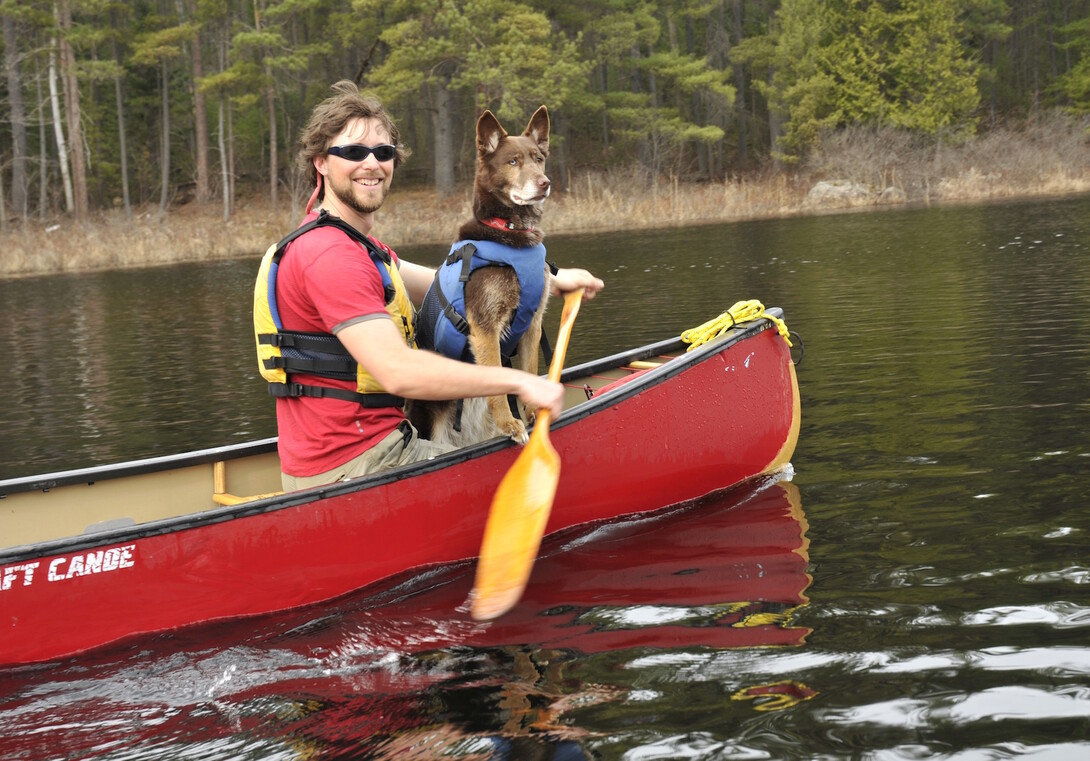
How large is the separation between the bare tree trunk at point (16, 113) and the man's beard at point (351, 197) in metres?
30.6

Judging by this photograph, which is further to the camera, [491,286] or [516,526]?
[491,286]

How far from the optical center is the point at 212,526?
400 cm

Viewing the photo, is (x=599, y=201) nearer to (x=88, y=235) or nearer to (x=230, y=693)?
(x=88, y=235)

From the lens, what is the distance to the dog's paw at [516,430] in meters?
4.45

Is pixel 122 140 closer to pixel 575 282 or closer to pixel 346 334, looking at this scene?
pixel 575 282

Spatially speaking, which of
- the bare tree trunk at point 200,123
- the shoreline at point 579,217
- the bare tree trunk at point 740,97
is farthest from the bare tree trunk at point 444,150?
the bare tree trunk at point 740,97

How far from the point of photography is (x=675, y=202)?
90.4ft

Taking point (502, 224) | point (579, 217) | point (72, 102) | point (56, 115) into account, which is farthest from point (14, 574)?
point (56, 115)

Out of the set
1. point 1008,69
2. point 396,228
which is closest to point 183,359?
point 396,228

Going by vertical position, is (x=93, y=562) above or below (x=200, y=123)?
below

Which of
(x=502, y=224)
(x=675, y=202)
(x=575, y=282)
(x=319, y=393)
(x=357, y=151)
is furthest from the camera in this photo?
(x=675, y=202)

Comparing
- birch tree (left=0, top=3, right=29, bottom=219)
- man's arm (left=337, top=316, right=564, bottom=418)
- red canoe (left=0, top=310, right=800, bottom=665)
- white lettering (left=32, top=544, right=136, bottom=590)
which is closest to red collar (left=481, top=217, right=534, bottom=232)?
red canoe (left=0, top=310, right=800, bottom=665)

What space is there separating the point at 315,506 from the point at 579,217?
23444mm

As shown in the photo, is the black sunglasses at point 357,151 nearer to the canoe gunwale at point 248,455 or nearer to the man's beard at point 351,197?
the man's beard at point 351,197
